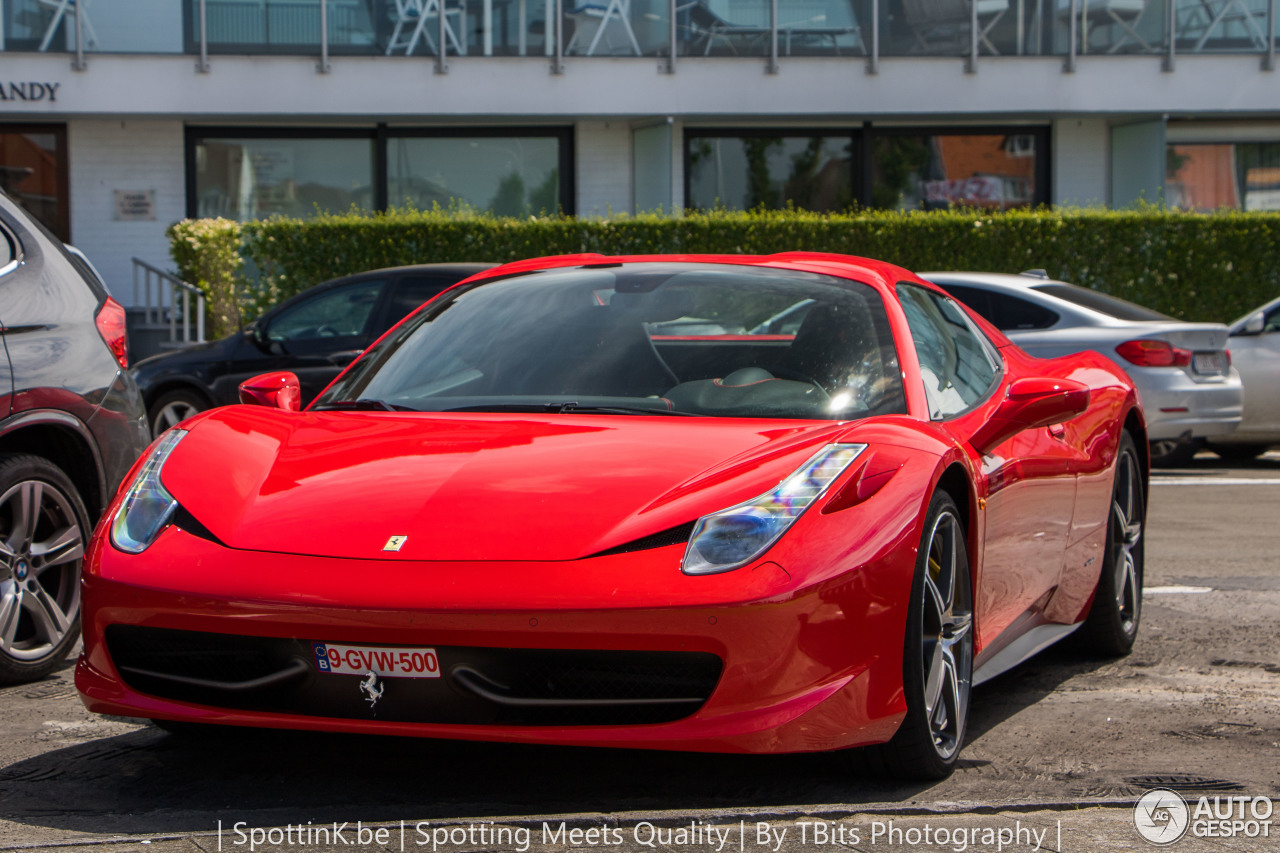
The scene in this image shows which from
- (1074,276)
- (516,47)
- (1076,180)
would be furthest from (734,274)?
(1076,180)

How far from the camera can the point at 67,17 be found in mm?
21219

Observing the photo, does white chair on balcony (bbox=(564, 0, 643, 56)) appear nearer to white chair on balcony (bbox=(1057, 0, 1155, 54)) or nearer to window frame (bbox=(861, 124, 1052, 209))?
window frame (bbox=(861, 124, 1052, 209))

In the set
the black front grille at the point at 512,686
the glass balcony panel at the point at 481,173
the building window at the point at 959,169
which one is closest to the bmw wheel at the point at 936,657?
the black front grille at the point at 512,686

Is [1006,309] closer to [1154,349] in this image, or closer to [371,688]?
[1154,349]

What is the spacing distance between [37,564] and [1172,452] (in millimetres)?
9534

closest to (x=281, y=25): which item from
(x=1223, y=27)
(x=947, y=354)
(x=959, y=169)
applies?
(x=959, y=169)

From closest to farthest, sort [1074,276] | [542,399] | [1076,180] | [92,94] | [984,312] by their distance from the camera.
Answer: [542,399] < [984,312] < [1074,276] < [92,94] < [1076,180]

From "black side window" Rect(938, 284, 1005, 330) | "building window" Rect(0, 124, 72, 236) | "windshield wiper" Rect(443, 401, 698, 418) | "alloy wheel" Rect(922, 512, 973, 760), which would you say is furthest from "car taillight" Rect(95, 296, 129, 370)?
"building window" Rect(0, 124, 72, 236)

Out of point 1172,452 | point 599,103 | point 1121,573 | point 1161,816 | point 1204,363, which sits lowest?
point 1172,452

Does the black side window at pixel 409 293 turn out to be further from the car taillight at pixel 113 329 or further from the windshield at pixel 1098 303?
the car taillight at pixel 113 329

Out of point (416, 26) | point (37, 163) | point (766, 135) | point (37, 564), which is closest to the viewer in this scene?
point (37, 564)

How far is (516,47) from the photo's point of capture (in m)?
22.0

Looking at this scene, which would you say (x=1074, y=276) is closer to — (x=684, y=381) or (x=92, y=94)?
(x=92, y=94)

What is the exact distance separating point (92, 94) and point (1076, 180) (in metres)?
14.0
